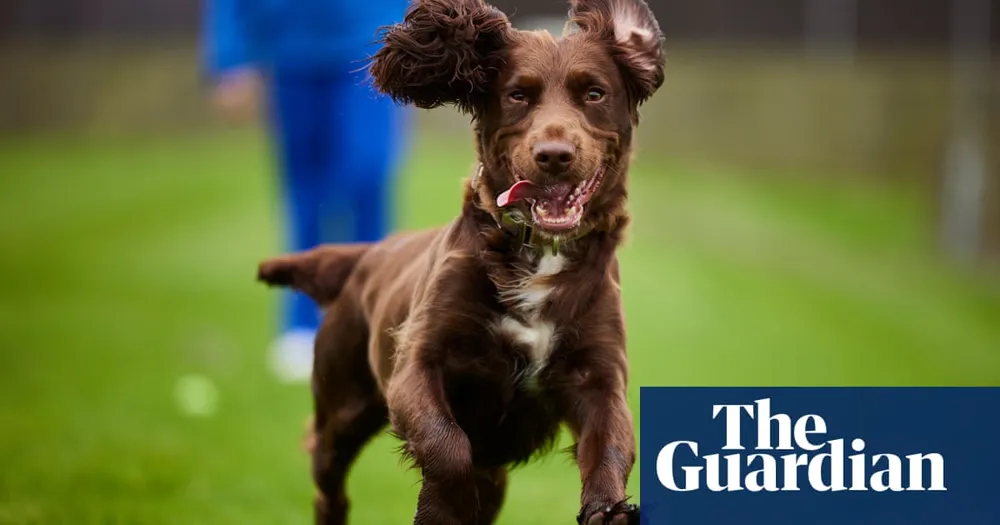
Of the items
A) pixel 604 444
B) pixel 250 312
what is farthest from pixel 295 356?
pixel 604 444

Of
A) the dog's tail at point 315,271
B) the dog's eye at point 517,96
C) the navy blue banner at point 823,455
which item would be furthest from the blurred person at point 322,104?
the navy blue banner at point 823,455

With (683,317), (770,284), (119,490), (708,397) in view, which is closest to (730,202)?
(770,284)

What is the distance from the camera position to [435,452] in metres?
3.32

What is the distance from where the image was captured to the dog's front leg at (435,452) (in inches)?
131

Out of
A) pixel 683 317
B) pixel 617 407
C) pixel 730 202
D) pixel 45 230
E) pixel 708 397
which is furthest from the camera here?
pixel 730 202

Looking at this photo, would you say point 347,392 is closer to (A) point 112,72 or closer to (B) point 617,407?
(B) point 617,407

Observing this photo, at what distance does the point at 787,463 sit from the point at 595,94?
40.1 inches

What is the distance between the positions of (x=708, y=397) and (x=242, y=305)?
7101 mm

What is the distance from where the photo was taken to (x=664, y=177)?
16.4 meters

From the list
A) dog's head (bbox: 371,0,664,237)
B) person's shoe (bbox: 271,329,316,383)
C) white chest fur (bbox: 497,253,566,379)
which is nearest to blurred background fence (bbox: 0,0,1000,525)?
person's shoe (bbox: 271,329,316,383)

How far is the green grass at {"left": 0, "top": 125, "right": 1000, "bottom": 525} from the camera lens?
217 inches

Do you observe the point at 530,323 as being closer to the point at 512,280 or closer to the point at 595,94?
the point at 512,280

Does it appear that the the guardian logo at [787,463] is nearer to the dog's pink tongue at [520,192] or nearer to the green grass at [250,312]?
the green grass at [250,312]

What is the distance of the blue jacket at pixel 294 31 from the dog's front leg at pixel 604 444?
3373 millimetres
